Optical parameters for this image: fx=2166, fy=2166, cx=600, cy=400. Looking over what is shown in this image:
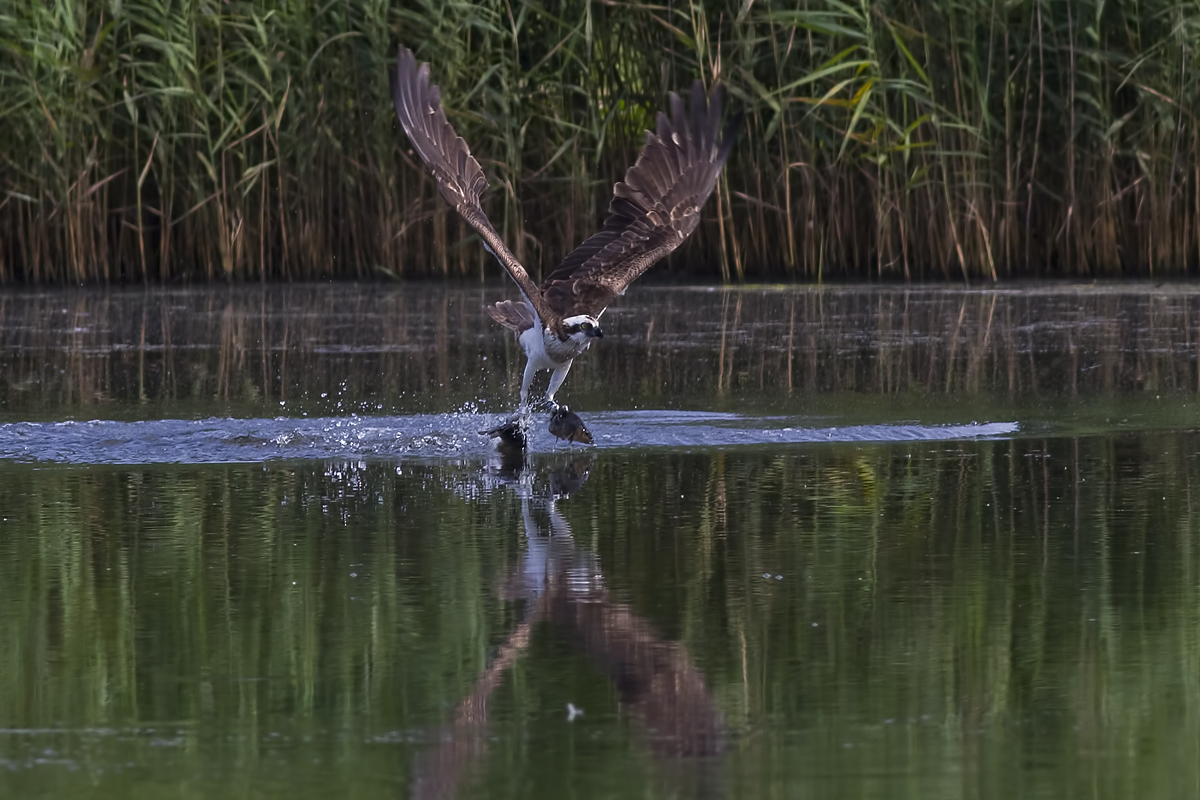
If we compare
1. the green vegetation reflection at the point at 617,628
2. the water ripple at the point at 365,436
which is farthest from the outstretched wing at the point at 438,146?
the green vegetation reflection at the point at 617,628

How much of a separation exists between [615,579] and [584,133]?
9.34m

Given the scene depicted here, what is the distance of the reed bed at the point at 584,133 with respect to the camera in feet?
43.6

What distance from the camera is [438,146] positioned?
8312 millimetres

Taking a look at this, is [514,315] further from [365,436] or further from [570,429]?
[570,429]

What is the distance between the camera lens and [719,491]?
6.36 m

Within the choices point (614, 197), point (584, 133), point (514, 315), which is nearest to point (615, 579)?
point (514, 315)

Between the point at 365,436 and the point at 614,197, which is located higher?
the point at 614,197

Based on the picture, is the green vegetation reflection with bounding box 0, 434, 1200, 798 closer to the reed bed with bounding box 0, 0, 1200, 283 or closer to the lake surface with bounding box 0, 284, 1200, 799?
the lake surface with bounding box 0, 284, 1200, 799

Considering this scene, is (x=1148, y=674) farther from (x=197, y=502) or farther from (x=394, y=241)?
(x=394, y=241)

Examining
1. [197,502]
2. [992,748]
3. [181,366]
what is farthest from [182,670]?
[181,366]

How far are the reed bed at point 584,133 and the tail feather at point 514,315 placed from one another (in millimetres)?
4501

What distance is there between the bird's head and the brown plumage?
38mm

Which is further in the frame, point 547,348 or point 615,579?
point 547,348

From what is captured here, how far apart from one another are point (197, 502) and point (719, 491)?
1.52 metres
